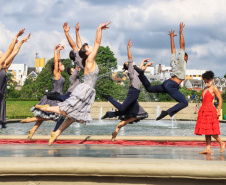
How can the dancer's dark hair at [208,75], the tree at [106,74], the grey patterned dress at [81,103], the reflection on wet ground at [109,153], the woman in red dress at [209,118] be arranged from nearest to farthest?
Result: the reflection on wet ground at [109,153]
the grey patterned dress at [81,103]
the woman in red dress at [209,118]
the dancer's dark hair at [208,75]
the tree at [106,74]

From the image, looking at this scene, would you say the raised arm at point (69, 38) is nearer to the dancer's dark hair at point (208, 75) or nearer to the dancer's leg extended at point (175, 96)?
the dancer's leg extended at point (175, 96)

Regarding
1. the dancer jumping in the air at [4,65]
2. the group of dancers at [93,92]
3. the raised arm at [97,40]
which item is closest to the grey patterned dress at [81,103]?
the group of dancers at [93,92]

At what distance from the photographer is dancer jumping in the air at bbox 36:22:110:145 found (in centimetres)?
723

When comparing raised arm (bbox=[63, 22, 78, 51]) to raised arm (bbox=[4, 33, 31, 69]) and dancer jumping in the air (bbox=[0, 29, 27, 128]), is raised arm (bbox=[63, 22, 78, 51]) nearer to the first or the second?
raised arm (bbox=[4, 33, 31, 69])

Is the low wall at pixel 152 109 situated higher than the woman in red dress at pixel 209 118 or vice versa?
the woman in red dress at pixel 209 118

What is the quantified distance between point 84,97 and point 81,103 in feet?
0.43

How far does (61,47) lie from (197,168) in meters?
6.63

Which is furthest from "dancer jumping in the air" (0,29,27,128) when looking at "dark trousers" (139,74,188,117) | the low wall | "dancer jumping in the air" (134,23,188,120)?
the low wall

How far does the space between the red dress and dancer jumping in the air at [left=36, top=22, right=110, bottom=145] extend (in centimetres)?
225

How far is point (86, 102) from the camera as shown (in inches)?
290

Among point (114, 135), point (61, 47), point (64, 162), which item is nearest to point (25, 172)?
point (64, 162)

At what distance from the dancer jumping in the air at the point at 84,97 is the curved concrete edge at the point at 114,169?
8.21 feet

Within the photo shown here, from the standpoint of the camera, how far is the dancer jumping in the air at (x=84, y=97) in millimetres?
7227

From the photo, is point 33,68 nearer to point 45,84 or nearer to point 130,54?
point 45,84
